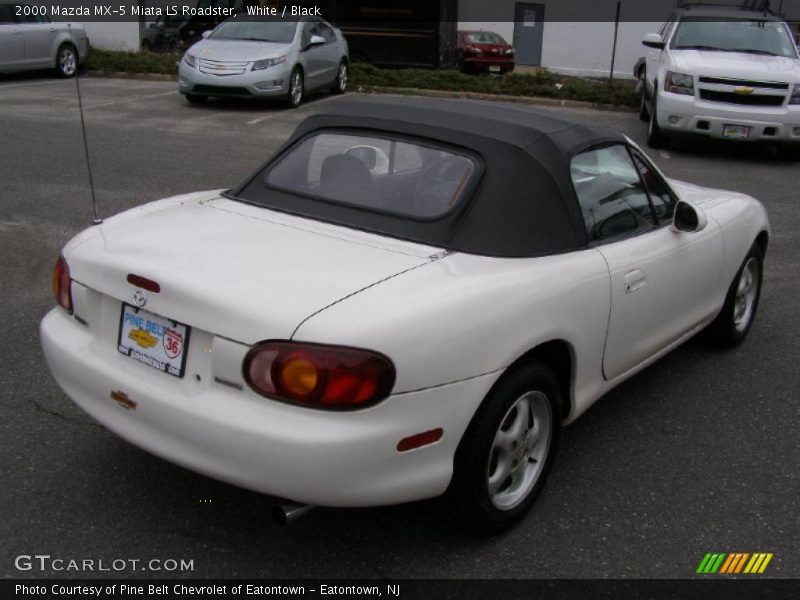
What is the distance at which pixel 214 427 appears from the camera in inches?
108

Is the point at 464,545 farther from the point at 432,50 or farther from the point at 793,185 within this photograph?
the point at 432,50

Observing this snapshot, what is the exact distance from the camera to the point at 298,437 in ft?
8.68

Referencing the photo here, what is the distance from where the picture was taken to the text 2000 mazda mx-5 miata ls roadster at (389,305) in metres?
2.70

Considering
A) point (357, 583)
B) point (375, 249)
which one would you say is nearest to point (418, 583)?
point (357, 583)

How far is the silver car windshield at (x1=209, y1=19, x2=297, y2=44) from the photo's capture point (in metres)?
14.8

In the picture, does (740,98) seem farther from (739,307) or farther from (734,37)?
(739,307)

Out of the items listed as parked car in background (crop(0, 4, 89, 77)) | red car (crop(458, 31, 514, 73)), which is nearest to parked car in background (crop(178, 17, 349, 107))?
parked car in background (crop(0, 4, 89, 77))

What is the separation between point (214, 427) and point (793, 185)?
30.7ft

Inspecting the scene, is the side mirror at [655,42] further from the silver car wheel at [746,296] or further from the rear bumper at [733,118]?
the silver car wheel at [746,296]

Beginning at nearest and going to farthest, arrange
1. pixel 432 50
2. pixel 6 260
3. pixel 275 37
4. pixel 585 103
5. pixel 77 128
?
1. pixel 6 260
2. pixel 77 128
3. pixel 275 37
4. pixel 585 103
5. pixel 432 50

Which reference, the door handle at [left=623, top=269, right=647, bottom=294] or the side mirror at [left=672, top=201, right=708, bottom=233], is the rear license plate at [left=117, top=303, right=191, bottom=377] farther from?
the side mirror at [left=672, top=201, right=708, bottom=233]

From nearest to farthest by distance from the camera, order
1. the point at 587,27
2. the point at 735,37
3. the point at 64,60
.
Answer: the point at 735,37 < the point at 64,60 < the point at 587,27

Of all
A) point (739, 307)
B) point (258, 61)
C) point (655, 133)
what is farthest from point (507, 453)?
point (258, 61)

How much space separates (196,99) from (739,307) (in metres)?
11.5
